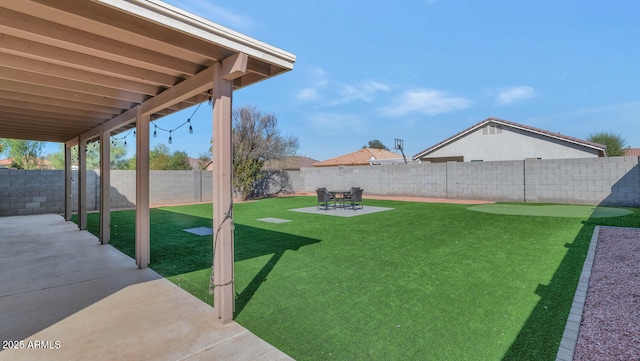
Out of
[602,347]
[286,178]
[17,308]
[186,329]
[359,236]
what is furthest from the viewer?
[286,178]

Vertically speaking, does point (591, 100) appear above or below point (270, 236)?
above

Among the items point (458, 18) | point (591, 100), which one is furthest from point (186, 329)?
point (591, 100)

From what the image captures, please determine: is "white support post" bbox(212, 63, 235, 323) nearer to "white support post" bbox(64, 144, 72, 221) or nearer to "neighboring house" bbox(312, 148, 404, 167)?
"white support post" bbox(64, 144, 72, 221)

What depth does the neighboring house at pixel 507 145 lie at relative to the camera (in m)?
16.7

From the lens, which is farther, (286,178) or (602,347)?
(286,178)

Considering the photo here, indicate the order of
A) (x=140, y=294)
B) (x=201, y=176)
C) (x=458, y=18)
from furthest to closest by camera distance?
1. (x=201, y=176)
2. (x=458, y=18)
3. (x=140, y=294)

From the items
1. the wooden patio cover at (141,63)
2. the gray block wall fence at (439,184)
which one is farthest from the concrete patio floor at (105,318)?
the gray block wall fence at (439,184)

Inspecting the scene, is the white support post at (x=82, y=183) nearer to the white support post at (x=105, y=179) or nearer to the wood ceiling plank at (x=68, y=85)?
the white support post at (x=105, y=179)

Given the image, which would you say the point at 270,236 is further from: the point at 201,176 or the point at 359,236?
the point at 201,176

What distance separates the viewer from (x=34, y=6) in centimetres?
201

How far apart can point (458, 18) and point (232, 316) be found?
50.6 feet

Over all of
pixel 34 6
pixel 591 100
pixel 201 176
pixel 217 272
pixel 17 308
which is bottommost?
pixel 17 308

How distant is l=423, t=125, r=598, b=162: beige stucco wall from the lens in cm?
1693

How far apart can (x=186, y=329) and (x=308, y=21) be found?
1264cm
